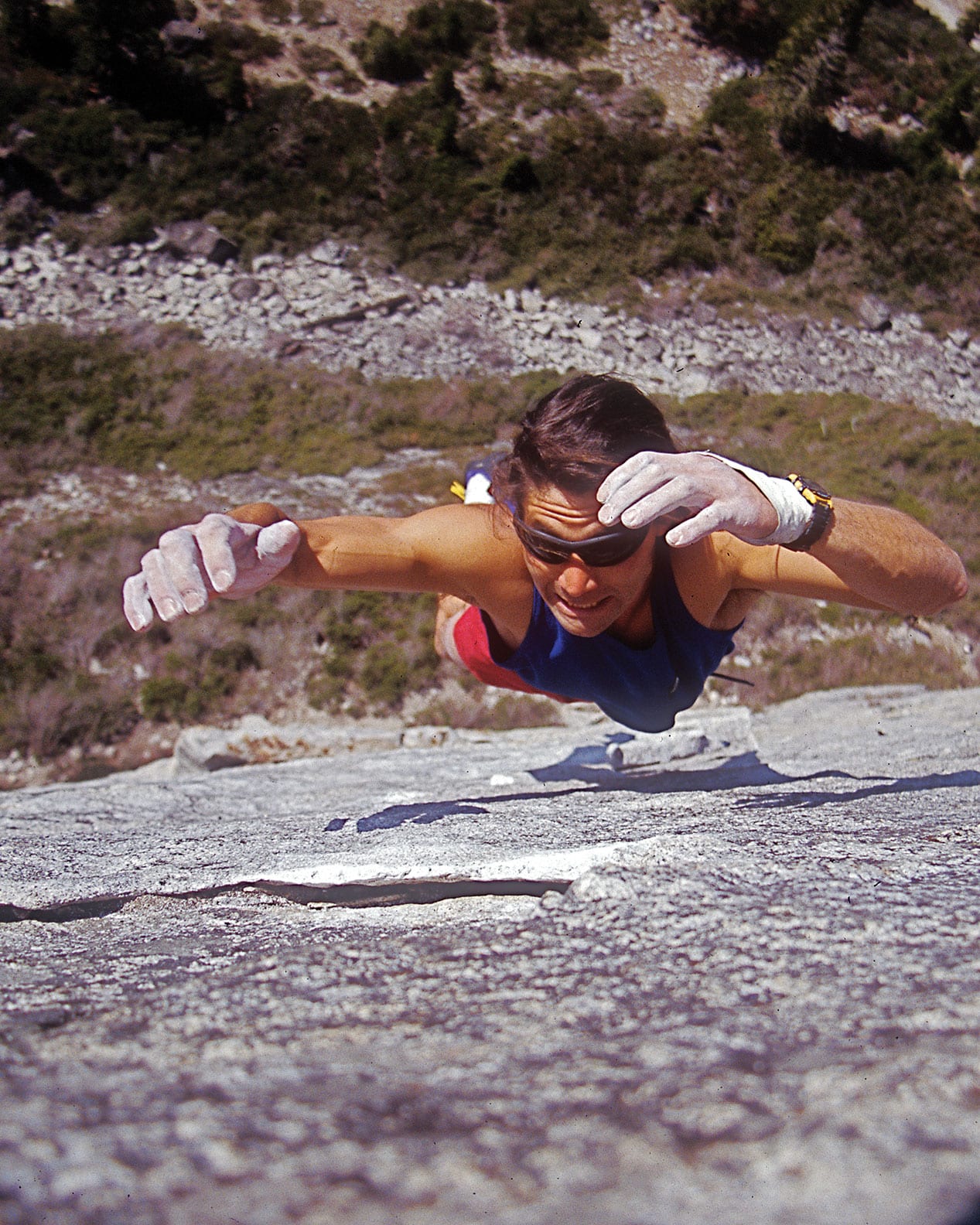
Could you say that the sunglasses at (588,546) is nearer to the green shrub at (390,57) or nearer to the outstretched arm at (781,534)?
the outstretched arm at (781,534)

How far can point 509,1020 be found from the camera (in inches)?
32.4

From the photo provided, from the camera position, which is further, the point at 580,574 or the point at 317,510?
the point at 317,510

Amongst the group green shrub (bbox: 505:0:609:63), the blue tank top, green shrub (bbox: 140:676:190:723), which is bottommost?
green shrub (bbox: 140:676:190:723)

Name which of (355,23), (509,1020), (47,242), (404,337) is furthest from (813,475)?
(355,23)

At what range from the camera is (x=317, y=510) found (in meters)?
11.2

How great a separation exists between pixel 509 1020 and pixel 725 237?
22.2m

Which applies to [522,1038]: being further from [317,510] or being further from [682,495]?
[317,510]

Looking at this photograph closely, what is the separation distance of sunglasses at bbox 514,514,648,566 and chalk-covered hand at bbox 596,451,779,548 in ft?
0.95

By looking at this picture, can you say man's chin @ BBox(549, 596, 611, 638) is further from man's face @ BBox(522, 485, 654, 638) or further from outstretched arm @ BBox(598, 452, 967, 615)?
outstretched arm @ BBox(598, 452, 967, 615)

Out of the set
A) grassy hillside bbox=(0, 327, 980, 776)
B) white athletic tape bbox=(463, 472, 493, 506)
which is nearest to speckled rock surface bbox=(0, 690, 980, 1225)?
white athletic tape bbox=(463, 472, 493, 506)

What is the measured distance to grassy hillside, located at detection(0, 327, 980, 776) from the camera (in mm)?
8086

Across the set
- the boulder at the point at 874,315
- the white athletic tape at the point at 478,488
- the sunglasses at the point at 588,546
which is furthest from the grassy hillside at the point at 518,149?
the sunglasses at the point at 588,546

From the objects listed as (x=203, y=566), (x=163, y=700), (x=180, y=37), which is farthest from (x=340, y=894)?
(x=180, y=37)

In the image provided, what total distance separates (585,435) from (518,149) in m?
22.9
